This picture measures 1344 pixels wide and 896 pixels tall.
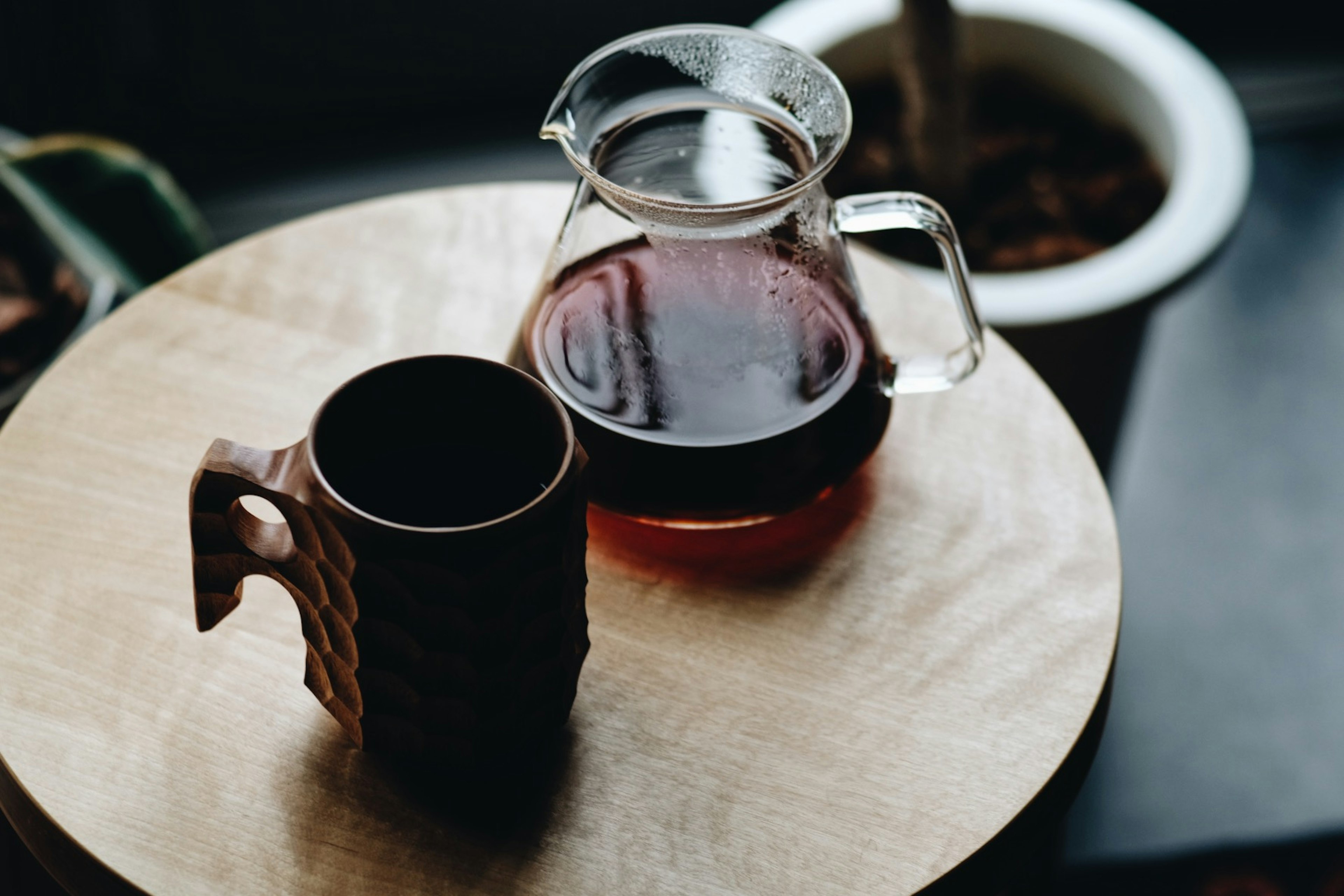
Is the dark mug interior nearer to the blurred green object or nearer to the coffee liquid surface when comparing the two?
the coffee liquid surface

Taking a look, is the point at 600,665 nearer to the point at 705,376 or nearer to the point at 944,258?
the point at 705,376

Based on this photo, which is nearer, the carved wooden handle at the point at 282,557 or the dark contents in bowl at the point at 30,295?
the carved wooden handle at the point at 282,557

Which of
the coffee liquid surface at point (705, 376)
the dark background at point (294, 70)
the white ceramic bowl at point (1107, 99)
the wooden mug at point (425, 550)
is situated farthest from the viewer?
the dark background at point (294, 70)

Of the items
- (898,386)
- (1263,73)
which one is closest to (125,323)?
(898,386)

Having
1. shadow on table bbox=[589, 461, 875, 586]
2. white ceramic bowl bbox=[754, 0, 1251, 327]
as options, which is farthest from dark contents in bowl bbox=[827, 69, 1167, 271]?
shadow on table bbox=[589, 461, 875, 586]

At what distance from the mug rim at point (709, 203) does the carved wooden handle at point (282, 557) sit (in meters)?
0.19

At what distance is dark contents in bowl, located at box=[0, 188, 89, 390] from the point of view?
129 cm

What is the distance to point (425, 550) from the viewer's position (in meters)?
0.46

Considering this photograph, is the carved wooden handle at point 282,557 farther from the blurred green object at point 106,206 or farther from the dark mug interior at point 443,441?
the blurred green object at point 106,206

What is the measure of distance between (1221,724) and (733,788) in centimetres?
104

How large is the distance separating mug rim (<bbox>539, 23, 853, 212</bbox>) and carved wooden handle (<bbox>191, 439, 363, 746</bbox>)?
0.61ft

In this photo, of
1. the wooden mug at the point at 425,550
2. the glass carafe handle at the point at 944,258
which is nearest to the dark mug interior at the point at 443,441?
the wooden mug at the point at 425,550

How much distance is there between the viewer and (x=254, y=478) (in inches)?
19.3

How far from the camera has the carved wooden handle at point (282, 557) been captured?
49 centimetres
